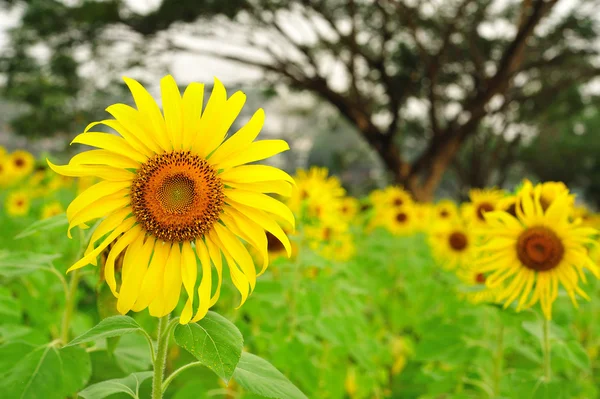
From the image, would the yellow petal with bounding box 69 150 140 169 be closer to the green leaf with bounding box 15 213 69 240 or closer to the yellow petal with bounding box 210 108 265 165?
the yellow petal with bounding box 210 108 265 165

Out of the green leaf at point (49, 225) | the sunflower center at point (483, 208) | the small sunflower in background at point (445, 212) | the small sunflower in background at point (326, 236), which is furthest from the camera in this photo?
the small sunflower in background at point (445, 212)

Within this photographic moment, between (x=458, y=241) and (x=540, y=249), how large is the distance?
1904 millimetres

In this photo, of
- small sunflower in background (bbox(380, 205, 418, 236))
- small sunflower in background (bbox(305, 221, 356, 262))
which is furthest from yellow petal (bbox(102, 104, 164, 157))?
small sunflower in background (bbox(380, 205, 418, 236))

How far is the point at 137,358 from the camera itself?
4.27ft

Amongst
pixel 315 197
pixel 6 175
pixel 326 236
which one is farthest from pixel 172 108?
pixel 6 175

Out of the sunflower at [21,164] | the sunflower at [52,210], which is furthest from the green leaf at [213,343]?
the sunflower at [21,164]

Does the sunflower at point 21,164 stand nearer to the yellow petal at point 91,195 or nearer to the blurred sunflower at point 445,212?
the blurred sunflower at point 445,212

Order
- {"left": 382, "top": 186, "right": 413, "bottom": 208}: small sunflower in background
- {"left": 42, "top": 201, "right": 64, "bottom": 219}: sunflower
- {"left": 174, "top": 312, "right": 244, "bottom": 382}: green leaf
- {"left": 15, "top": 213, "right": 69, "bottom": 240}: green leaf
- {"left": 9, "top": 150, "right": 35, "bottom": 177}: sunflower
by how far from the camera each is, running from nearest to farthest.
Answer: {"left": 174, "top": 312, "right": 244, "bottom": 382}: green leaf < {"left": 15, "top": 213, "right": 69, "bottom": 240}: green leaf < {"left": 42, "top": 201, "right": 64, "bottom": 219}: sunflower < {"left": 382, "top": 186, "right": 413, "bottom": 208}: small sunflower in background < {"left": 9, "top": 150, "right": 35, "bottom": 177}: sunflower

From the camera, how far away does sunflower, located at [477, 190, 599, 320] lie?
5.38 ft

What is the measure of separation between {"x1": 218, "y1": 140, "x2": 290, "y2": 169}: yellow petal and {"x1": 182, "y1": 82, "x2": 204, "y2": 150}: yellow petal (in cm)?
7

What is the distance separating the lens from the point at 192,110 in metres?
0.96

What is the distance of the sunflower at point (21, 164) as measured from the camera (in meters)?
5.03

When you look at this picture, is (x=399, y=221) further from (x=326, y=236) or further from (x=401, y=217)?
(x=326, y=236)

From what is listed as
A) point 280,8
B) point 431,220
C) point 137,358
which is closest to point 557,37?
point 280,8
